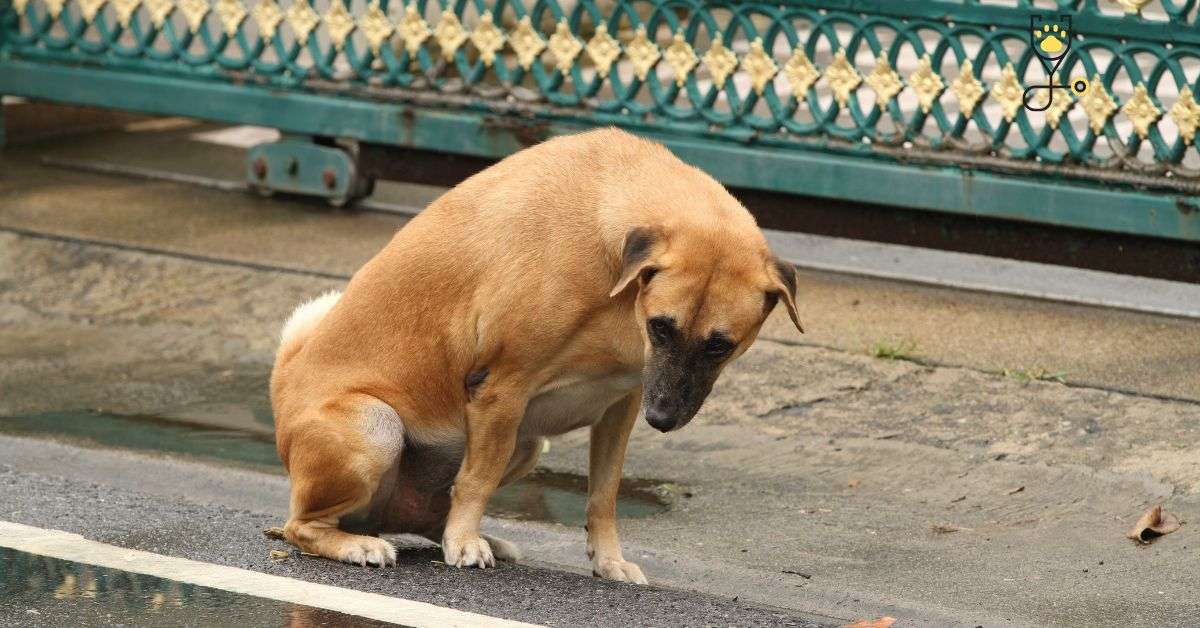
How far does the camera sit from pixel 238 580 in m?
4.79

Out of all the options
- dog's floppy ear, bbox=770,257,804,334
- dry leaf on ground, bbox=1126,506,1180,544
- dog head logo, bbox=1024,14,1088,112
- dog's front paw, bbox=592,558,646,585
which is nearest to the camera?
dog's floppy ear, bbox=770,257,804,334

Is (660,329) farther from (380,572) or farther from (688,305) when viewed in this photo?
(380,572)

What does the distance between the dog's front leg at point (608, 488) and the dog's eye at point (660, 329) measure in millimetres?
641

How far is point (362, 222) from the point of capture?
31.5 ft

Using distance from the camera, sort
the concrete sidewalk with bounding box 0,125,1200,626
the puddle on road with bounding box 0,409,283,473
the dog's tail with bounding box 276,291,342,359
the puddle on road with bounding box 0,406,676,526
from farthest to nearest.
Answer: the puddle on road with bounding box 0,409,283,473 → the puddle on road with bounding box 0,406,676,526 → the concrete sidewalk with bounding box 0,125,1200,626 → the dog's tail with bounding box 276,291,342,359

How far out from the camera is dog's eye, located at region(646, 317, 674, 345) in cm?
453

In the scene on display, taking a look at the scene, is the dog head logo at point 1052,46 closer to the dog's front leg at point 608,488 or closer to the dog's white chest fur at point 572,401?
the dog's front leg at point 608,488

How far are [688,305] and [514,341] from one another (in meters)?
0.55

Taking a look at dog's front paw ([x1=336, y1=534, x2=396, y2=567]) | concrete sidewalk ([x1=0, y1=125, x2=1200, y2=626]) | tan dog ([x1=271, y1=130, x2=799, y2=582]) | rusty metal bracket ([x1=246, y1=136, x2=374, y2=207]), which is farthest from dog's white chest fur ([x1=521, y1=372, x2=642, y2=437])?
rusty metal bracket ([x1=246, y1=136, x2=374, y2=207])

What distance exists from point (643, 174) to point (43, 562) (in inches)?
76.7

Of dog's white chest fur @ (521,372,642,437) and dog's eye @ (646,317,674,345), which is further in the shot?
dog's white chest fur @ (521,372,642,437)

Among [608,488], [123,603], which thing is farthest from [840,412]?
[123,603]

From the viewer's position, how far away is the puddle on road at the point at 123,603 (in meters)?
4.49

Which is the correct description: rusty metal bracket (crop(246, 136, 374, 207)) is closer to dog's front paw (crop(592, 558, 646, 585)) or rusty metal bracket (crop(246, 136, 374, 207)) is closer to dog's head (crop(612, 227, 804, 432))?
dog's front paw (crop(592, 558, 646, 585))
